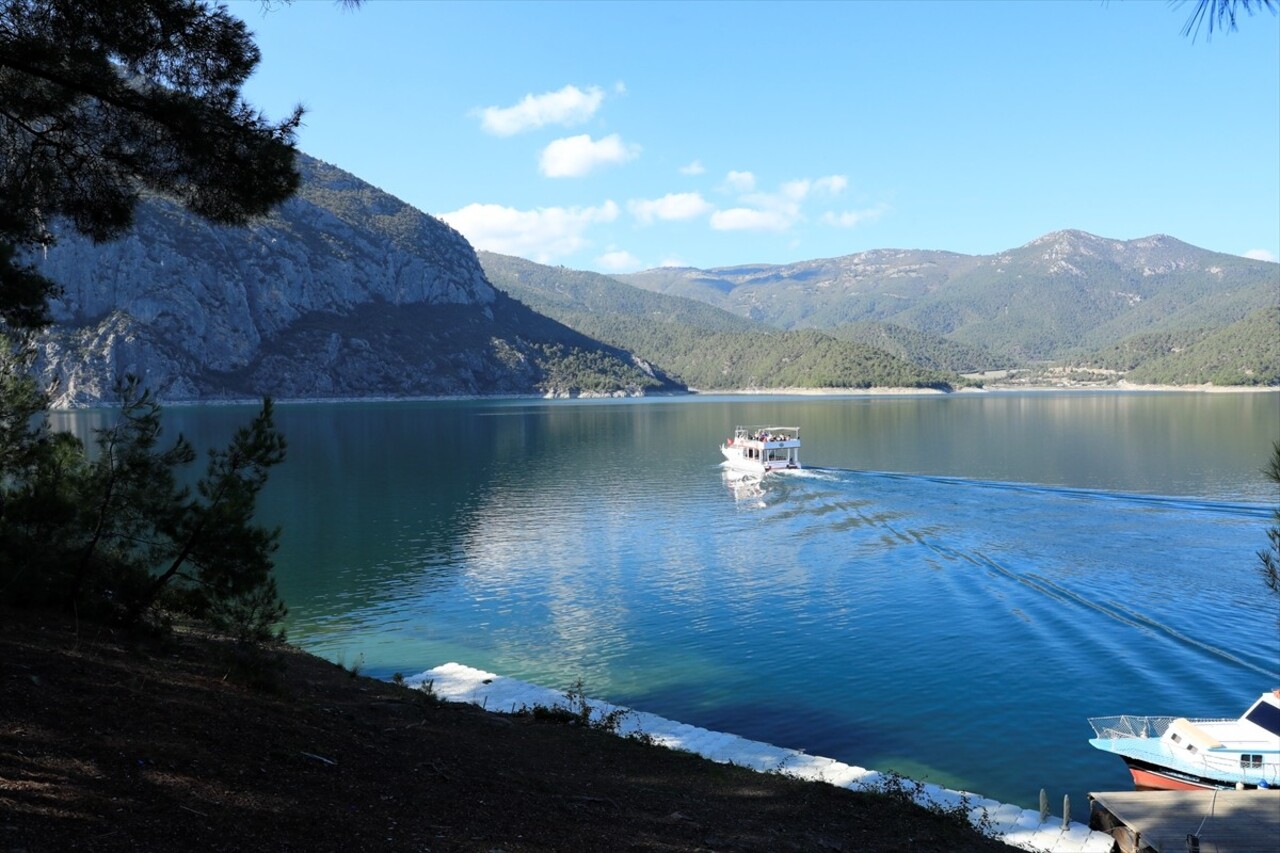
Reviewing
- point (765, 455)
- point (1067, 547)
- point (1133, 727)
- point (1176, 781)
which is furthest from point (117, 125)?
point (765, 455)

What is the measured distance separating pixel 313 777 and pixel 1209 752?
1839 cm

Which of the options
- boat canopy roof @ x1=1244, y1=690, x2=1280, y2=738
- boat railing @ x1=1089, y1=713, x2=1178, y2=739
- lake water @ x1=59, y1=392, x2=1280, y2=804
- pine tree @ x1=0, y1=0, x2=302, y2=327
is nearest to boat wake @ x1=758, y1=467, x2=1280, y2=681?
lake water @ x1=59, y1=392, x2=1280, y2=804

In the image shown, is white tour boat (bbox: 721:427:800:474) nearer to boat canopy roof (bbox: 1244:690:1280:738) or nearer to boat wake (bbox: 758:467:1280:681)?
boat wake (bbox: 758:467:1280:681)

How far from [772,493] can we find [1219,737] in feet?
144

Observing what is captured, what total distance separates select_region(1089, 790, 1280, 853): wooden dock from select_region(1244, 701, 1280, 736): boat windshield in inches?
80.0

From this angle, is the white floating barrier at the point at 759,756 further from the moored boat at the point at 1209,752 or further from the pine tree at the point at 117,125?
the pine tree at the point at 117,125

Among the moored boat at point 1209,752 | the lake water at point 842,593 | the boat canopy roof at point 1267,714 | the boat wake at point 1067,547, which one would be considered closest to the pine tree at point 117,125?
the lake water at point 842,593

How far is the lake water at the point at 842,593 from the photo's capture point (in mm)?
21672

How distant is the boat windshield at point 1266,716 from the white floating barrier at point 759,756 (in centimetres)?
630

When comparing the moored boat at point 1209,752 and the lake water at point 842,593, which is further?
the lake water at point 842,593

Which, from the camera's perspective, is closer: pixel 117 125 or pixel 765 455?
pixel 117 125

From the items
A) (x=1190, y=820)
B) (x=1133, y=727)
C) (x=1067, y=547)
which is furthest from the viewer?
(x=1067, y=547)

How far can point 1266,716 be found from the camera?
1839cm

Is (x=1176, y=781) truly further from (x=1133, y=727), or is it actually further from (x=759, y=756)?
(x=759, y=756)
